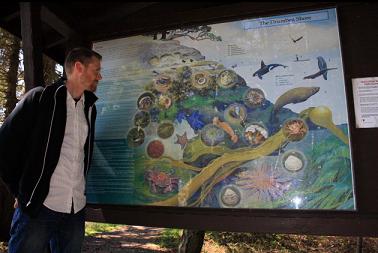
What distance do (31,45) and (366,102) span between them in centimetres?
270

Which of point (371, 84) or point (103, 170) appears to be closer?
point (371, 84)

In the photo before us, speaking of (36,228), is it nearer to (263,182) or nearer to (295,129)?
(263,182)

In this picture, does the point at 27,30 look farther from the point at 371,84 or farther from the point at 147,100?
the point at 371,84

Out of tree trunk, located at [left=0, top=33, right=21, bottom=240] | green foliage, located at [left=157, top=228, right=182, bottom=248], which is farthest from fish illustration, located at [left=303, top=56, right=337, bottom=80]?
tree trunk, located at [left=0, top=33, right=21, bottom=240]

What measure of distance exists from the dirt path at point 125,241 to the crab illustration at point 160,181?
4160 millimetres

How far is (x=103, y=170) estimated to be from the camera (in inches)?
126

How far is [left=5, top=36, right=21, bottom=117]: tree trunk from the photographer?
701cm

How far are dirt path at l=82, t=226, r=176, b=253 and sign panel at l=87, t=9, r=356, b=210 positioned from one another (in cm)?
406

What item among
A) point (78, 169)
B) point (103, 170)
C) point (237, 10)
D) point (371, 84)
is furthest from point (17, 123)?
point (371, 84)

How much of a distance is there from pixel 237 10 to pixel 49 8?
65.0 inches

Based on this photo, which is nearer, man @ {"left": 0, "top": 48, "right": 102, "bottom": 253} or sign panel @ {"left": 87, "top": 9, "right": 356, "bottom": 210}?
man @ {"left": 0, "top": 48, "right": 102, "bottom": 253}

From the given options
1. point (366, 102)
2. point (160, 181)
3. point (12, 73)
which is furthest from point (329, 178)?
point (12, 73)

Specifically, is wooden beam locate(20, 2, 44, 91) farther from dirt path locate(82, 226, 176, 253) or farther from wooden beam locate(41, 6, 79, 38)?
dirt path locate(82, 226, 176, 253)

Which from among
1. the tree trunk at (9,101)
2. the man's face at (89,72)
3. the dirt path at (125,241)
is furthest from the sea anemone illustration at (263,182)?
the tree trunk at (9,101)
